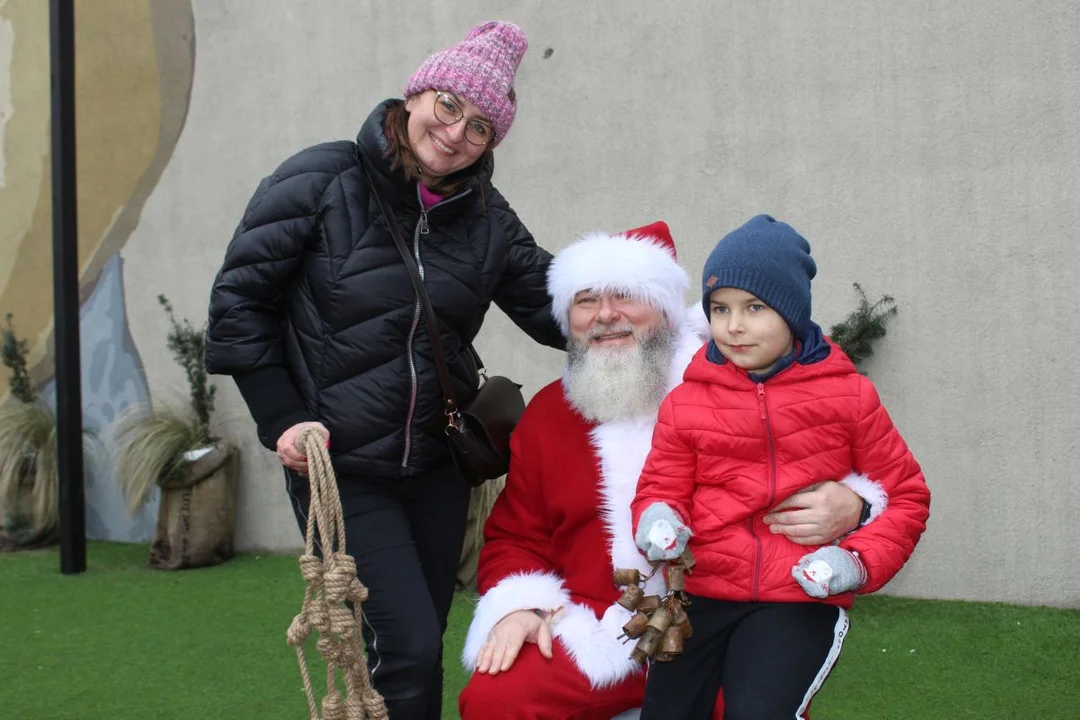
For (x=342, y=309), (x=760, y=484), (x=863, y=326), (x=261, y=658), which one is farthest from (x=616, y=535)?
(x=863, y=326)

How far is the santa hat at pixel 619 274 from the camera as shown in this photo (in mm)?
2873

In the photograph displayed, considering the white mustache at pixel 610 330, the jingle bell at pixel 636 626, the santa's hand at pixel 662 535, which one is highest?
the white mustache at pixel 610 330

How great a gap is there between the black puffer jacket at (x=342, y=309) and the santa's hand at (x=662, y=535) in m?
0.70

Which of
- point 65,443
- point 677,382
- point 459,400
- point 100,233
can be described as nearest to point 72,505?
point 65,443

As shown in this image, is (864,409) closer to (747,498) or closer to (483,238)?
(747,498)

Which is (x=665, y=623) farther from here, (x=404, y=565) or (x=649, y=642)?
(x=404, y=565)

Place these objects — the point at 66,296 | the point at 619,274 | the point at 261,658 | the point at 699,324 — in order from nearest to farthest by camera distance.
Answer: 1. the point at 619,274
2. the point at 699,324
3. the point at 261,658
4. the point at 66,296

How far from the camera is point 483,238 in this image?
A: 2887 millimetres

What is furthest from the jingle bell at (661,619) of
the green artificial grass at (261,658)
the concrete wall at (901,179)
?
the concrete wall at (901,179)

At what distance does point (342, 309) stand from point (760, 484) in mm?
1059

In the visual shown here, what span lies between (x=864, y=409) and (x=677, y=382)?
603mm

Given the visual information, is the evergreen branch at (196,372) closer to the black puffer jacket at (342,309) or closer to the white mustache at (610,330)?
the black puffer jacket at (342,309)

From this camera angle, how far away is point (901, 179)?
4906mm

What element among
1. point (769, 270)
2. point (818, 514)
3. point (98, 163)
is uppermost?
point (98, 163)
